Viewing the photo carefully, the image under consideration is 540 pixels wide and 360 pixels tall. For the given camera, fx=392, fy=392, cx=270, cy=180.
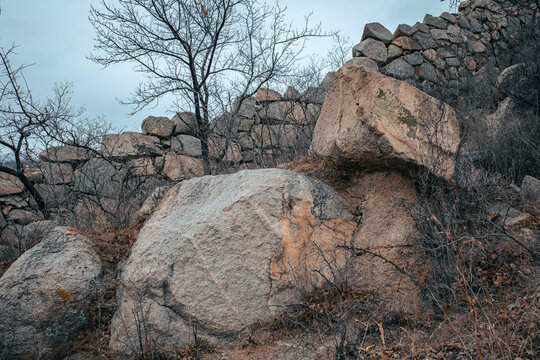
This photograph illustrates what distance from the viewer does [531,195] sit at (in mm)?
4203

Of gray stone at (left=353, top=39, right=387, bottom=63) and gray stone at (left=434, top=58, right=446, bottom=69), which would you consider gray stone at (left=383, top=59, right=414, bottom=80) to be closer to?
gray stone at (left=353, top=39, right=387, bottom=63)

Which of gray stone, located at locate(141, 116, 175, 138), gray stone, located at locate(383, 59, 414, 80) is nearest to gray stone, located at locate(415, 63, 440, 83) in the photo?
gray stone, located at locate(383, 59, 414, 80)

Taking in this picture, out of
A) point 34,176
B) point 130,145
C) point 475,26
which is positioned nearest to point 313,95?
point 130,145

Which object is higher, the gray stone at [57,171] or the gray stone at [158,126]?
→ the gray stone at [158,126]

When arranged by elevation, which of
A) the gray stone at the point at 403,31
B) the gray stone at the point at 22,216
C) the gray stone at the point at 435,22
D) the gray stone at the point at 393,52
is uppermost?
the gray stone at the point at 435,22

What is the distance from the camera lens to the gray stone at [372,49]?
9.53 metres

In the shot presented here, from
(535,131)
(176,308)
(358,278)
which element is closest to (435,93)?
(535,131)

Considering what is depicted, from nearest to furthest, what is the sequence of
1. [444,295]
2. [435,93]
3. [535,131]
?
1. [444,295]
2. [535,131]
3. [435,93]

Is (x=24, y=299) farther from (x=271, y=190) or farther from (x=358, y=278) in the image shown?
(x=358, y=278)

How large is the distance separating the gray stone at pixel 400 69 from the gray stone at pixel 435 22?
5.44 feet

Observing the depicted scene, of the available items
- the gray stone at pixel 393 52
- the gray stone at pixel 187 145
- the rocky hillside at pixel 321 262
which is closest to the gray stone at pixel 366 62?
the gray stone at pixel 393 52

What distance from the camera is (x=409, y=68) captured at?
382 inches

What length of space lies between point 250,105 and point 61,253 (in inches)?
238

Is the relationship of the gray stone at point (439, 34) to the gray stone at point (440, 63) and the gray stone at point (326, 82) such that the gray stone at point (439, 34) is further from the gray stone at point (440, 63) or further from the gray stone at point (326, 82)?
the gray stone at point (326, 82)
